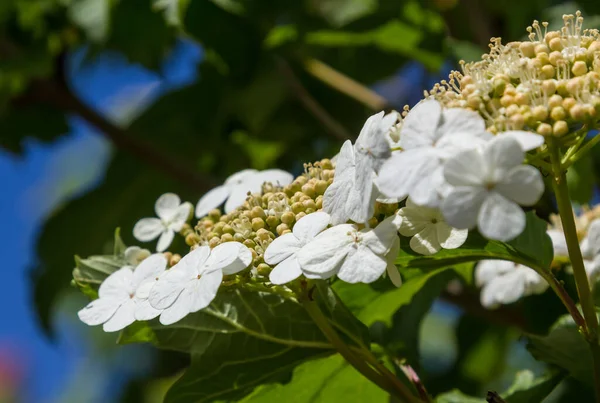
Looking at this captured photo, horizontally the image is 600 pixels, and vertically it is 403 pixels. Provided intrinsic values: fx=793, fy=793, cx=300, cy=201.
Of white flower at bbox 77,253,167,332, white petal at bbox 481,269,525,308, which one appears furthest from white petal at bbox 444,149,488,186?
white petal at bbox 481,269,525,308

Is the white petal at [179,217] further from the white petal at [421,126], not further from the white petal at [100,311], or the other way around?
the white petal at [421,126]

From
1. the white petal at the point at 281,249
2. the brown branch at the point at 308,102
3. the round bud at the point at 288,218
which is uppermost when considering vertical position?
the white petal at the point at 281,249

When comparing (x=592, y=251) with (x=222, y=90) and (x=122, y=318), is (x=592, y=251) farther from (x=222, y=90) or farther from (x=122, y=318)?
(x=222, y=90)

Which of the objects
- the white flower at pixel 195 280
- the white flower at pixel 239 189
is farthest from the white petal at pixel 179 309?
the white flower at pixel 239 189

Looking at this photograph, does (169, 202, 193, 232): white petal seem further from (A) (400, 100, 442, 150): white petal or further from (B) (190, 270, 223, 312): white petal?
(A) (400, 100, 442, 150): white petal

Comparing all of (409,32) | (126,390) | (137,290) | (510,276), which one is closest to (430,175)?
(137,290)

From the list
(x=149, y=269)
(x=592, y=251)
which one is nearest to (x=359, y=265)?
(x=149, y=269)

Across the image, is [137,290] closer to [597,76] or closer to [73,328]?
[597,76]
